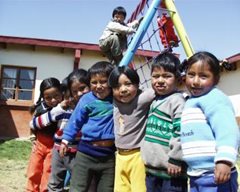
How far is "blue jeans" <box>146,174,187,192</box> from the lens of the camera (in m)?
2.17

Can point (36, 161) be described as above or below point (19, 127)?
below

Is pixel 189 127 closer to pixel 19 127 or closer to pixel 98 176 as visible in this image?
pixel 98 176

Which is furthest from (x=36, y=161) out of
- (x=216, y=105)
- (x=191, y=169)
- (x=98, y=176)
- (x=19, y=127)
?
(x=19, y=127)

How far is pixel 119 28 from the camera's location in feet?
17.7

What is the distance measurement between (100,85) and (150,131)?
0.61 m

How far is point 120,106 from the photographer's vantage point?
253 centimetres

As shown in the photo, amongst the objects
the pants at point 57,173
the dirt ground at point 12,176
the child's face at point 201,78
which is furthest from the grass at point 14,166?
the child's face at point 201,78

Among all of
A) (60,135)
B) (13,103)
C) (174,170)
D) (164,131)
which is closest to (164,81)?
→ (164,131)

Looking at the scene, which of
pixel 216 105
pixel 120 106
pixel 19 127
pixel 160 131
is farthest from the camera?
pixel 19 127

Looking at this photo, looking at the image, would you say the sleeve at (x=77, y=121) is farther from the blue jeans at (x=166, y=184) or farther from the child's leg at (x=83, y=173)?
the blue jeans at (x=166, y=184)

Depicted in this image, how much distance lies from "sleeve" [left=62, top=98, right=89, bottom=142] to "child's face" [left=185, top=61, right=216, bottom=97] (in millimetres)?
1028

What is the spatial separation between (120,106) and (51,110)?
3.35ft

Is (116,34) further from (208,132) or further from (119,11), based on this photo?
(208,132)

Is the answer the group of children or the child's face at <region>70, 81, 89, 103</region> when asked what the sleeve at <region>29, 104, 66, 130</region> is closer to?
the group of children
